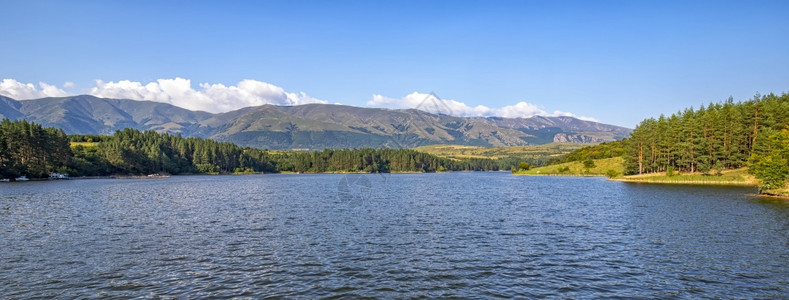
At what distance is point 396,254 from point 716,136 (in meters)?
128

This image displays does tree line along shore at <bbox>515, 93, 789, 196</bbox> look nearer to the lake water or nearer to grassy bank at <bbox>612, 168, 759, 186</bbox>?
grassy bank at <bbox>612, 168, 759, 186</bbox>

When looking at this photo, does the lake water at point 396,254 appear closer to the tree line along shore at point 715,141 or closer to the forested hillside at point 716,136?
the tree line along shore at point 715,141

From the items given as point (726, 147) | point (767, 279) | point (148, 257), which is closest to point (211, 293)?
point (148, 257)

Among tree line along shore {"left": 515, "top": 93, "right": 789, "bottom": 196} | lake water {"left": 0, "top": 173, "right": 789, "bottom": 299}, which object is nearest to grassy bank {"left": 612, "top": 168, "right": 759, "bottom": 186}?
tree line along shore {"left": 515, "top": 93, "right": 789, "bottom": 196}

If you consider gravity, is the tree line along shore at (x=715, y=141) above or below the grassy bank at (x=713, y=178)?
above

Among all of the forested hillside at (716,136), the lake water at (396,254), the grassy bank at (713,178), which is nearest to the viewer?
the lake water at (396,254)

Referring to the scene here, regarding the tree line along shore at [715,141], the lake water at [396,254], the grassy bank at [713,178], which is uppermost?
the tree line along shore at [715,141]

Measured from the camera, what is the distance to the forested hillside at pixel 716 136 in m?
113

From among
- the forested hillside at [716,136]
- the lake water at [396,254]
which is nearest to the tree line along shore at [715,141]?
the forested hillside at [716,136]

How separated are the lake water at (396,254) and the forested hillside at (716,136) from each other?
72470 millimetres

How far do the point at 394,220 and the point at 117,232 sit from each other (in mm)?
28218

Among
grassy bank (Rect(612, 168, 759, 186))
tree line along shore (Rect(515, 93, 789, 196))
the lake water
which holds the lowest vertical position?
the lake water

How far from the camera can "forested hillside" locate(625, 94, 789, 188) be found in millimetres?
112656

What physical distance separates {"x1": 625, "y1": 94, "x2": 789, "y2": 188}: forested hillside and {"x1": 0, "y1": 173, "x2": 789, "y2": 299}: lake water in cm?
7247
